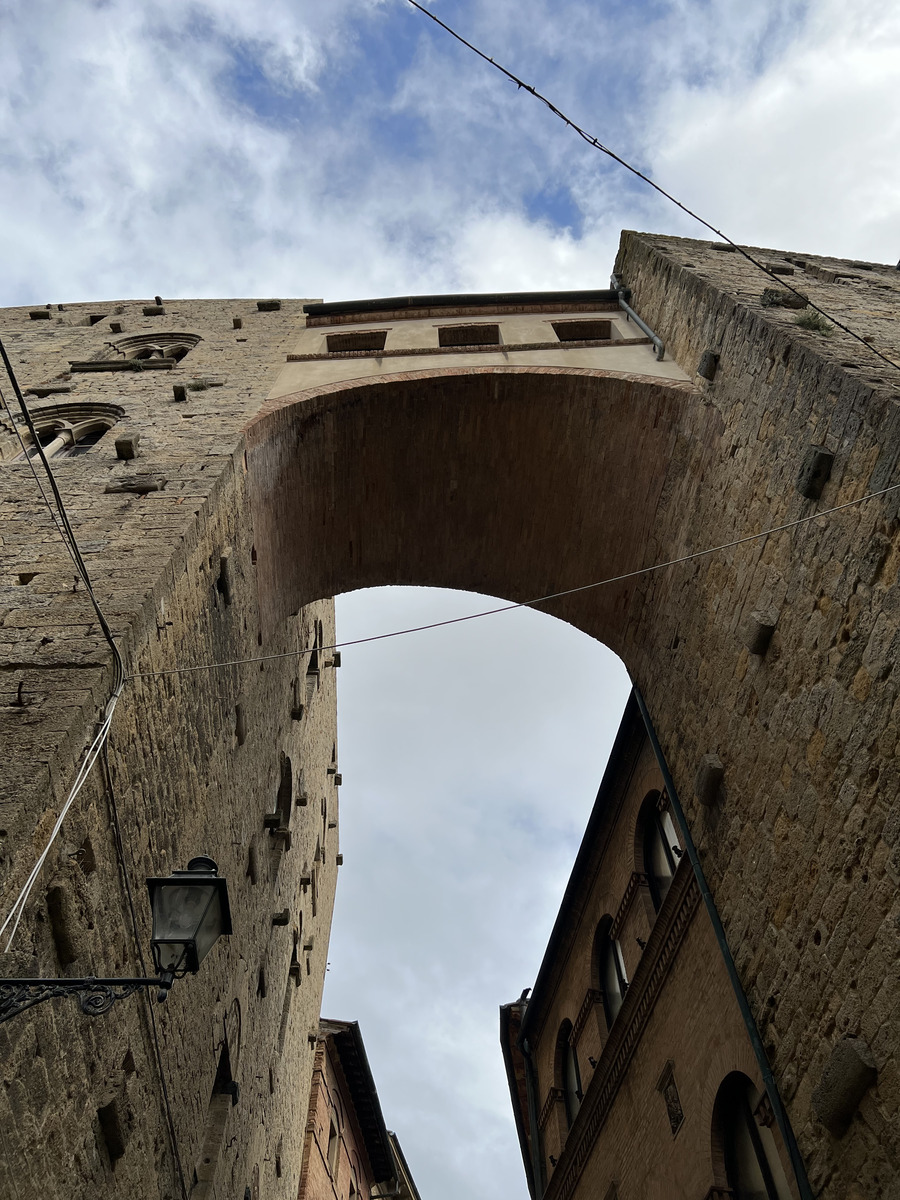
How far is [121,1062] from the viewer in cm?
460

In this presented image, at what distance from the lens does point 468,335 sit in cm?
1064

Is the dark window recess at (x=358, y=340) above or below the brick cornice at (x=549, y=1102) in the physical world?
above

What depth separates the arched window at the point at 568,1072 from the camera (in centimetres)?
1270

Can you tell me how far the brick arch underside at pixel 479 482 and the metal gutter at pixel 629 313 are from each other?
85cm

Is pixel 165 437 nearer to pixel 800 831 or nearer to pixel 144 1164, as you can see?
pixel 144 1164

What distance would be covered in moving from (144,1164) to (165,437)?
5492 millimetres

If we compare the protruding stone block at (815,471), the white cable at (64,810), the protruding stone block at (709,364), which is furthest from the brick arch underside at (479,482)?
the white cable at (64,810)

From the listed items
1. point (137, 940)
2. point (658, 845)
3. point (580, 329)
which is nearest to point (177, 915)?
point (137, 940)

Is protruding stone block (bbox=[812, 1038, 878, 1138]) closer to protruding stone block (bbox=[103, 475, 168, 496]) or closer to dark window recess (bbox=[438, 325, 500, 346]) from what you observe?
protruding stone block (bbox=[103, 475, 168, 496])

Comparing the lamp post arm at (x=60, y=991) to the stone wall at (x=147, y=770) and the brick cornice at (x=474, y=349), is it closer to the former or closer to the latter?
the stone wall at (x=147, y=770)

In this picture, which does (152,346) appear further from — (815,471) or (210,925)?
(210,925)

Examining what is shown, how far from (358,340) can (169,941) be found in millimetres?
8798

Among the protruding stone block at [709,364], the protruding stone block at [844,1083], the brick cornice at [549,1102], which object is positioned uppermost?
the protruding stone block at [709,364]

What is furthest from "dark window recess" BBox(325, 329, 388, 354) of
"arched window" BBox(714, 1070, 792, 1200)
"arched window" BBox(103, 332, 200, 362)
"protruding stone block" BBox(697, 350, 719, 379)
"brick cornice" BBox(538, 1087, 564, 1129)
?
"brick cornice" BBox(538, 1087, 564, 1129)
